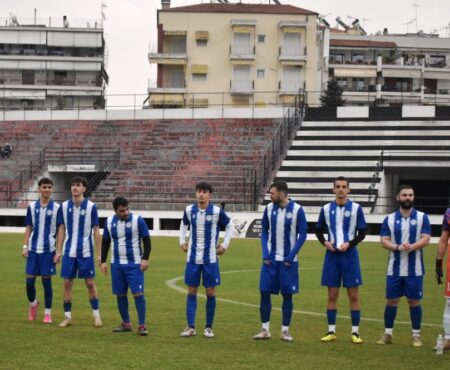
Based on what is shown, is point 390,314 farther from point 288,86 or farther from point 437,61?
point 437,61

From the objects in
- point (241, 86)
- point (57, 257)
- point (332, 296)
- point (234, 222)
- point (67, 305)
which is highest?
point (241, 86)

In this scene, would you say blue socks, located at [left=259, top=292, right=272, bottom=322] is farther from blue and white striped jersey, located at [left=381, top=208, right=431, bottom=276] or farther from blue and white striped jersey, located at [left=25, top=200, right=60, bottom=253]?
blue and white striped jersey, located at [left=25, top=200, right=60, bottom=253]

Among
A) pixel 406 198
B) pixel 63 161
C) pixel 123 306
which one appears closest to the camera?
pixel 406 198

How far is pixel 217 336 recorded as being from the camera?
13.5 metres

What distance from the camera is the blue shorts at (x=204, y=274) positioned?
13.5 meters

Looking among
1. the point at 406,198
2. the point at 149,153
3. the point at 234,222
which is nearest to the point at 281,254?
the point at 406,198

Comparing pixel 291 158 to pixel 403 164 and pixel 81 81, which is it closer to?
pixel 403 164

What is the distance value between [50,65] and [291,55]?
29.1 m

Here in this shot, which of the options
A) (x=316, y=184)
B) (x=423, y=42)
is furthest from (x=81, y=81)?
(x=316, y=184)

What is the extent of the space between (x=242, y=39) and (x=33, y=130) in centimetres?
2613

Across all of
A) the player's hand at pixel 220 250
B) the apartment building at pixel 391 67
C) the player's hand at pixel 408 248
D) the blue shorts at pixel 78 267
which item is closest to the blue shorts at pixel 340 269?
the player's hand at pixel 408 248

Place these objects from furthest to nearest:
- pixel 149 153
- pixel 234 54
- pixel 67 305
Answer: pixel 234 54, pixel 149 153, pixel 67 305

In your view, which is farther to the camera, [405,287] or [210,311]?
[210,311]

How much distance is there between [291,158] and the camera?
166 ft
